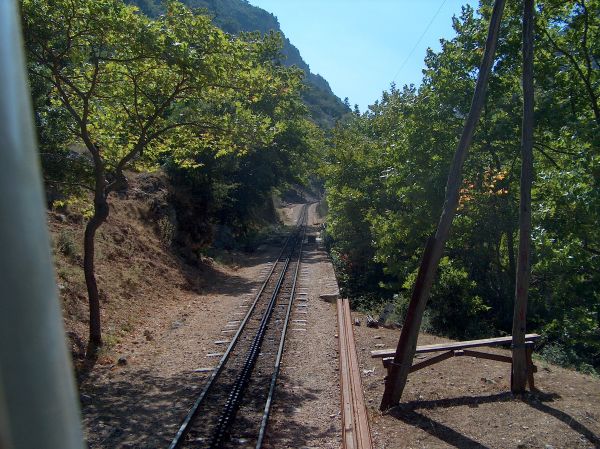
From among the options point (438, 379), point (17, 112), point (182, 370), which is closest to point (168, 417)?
point (182, 370)

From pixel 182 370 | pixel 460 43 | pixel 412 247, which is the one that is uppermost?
pixel 460 43

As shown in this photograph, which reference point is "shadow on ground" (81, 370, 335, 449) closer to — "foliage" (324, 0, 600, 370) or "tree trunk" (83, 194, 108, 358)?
"tree trunk" (83, 194, 108, 358)

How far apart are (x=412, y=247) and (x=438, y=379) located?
31.6 ft

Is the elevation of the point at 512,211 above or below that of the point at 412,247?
above

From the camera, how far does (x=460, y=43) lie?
54.3 feet

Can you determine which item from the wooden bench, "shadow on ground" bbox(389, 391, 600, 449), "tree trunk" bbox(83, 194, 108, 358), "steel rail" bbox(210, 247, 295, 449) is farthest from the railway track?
"tree trunk" bbox(83, 194, 108, 358)

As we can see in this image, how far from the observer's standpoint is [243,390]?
1002 centimetres

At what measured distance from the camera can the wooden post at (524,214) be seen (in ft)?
28.5

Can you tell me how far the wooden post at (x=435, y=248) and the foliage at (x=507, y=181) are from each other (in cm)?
401

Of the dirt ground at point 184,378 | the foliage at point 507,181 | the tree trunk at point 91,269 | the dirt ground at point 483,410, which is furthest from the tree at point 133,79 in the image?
the foliage at point 507,181

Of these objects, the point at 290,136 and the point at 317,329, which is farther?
the point at 290,136

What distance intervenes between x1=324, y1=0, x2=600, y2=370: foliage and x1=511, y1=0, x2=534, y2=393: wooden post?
296 centimetres

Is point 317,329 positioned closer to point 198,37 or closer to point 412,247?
point 412,247

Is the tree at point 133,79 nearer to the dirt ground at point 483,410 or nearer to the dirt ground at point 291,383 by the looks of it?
the dirt ground at point 291,383
